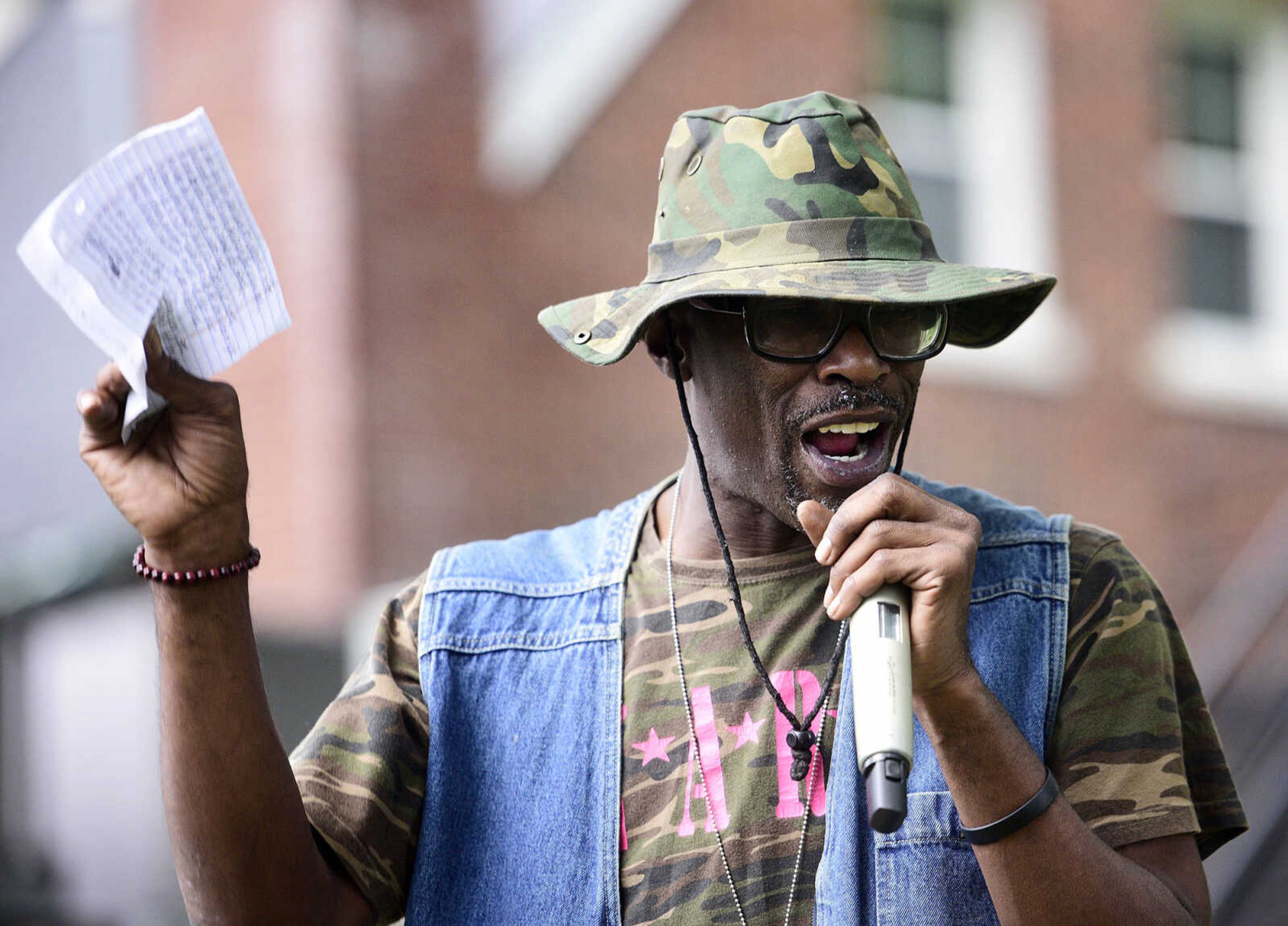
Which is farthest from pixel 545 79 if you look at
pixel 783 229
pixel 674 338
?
pixel 783 229

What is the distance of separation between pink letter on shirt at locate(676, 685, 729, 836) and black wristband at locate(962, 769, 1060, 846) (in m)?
0.47

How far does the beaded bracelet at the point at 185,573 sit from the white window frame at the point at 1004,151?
7608 millimetres

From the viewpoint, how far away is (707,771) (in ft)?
8.50

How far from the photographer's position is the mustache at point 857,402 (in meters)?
2.49

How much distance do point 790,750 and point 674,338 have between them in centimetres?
73

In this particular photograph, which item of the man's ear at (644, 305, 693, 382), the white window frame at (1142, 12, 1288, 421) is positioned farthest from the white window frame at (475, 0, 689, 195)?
the man's ear at (644, 305, 693, 382)

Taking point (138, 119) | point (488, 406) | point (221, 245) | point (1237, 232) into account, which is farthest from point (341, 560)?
point (1237, 232)

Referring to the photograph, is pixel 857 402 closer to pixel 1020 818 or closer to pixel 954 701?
pixel 954 701

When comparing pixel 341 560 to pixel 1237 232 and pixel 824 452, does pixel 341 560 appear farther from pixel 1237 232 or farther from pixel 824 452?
pixel 1237 232

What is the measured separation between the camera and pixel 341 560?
733 centimetres

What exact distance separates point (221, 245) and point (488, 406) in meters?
5.62

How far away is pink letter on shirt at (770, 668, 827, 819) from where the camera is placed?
255 centimetres

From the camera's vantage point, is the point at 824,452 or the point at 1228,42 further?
the point at 1228,42

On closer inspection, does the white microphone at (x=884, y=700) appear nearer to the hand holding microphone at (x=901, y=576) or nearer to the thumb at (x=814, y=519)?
the hand holding microphone at (x=901, y=576)
